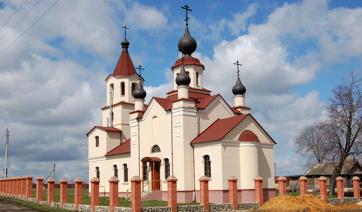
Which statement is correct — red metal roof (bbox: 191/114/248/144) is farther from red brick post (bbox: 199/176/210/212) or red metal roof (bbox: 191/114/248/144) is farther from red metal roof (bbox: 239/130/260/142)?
red brick post (bbox: 199/176/210/212)

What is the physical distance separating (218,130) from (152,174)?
546 centimetres

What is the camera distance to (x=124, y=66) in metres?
A: 39.0

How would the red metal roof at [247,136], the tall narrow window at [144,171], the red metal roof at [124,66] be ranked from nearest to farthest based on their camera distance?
the red metal roof at [247,136]
the tall narrow window at [144,171]
the red metal roof at [124,66]

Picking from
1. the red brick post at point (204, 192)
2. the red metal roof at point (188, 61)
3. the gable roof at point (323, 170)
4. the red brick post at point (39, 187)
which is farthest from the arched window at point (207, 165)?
the gable roof at point (323, 170)

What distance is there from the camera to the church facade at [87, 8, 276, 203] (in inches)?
1053

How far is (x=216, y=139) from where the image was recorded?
2652 centimetres

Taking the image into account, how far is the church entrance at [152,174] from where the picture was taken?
29875 millimetres

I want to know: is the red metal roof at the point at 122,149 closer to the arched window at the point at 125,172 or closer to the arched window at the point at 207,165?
the arched window at the point at 125,172

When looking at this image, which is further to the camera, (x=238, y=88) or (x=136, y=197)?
(x=238, y=88)

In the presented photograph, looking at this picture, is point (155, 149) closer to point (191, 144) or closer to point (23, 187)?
point (191, 144)

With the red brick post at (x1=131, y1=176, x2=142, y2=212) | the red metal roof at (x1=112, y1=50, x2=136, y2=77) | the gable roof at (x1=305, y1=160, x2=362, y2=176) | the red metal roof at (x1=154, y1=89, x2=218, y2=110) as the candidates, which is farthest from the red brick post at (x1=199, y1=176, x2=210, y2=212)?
the gable roof at (x1=305, y1=160, x2=362, y2=176)

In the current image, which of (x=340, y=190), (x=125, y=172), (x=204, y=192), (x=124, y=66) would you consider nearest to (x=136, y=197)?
(x=204, y=192)

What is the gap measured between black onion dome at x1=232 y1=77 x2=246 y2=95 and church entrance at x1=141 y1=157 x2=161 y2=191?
788 cm

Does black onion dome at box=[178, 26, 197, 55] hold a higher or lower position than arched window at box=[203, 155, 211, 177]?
higher
